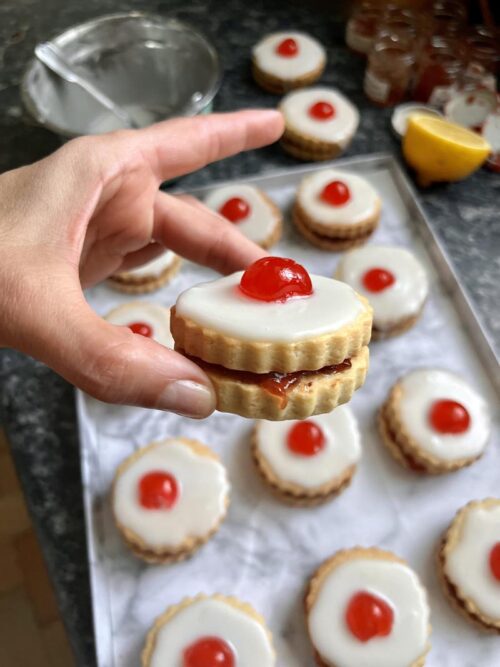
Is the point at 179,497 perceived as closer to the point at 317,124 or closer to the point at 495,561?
the point at 495,561

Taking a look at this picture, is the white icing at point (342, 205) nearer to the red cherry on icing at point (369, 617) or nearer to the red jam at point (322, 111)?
the red jam at point (322, 111)

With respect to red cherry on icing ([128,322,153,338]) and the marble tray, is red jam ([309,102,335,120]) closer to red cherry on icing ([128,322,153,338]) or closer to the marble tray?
the marble tray

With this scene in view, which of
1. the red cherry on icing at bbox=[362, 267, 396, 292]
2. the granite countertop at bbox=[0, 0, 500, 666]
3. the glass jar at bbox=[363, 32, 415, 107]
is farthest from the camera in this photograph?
the glass jar at bbox=[363, 32, 415, 107]

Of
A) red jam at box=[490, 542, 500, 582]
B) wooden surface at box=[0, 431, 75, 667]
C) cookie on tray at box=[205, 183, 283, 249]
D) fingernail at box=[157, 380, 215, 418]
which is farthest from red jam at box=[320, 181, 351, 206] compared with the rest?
wooden surface at box=[0, 431, 75, 667]

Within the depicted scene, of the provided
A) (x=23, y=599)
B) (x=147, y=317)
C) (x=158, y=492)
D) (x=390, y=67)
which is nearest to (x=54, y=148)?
(x=147, y=317)

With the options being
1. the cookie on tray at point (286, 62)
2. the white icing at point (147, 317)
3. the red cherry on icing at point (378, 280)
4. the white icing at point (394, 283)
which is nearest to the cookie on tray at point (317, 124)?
the cookie on tray at point (286, 62)

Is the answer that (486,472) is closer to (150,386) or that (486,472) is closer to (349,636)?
(349,636)

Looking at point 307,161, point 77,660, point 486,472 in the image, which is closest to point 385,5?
point 307,161
